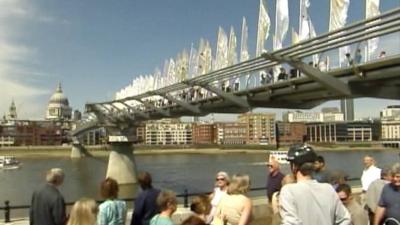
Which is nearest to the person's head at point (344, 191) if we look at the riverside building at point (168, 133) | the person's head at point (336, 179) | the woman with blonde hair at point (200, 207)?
the person's head at point (336, 179)

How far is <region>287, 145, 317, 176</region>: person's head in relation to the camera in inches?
167

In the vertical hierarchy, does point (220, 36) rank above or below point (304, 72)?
above

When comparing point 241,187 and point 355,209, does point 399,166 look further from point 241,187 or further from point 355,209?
point 241,187

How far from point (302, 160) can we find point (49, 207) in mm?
3525

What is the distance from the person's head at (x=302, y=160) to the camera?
13.9 ft

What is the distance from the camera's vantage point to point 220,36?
125ft

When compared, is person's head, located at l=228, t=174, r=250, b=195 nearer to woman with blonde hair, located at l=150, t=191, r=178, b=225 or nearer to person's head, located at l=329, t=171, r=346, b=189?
woman with blonde hair, located at l=150, t=191, r=178, b=225

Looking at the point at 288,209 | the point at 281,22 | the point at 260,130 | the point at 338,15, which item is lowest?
the point at 288,209

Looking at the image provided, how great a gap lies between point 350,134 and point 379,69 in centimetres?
18322

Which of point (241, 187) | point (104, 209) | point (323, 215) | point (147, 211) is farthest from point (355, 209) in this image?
point (104, 209)

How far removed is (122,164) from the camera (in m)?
53.2

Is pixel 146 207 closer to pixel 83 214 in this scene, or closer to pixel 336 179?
pixel 83 214

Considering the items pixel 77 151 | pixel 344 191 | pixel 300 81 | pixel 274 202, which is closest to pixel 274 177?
pixel 274 202

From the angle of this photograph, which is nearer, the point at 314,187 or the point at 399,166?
the point at 314,187
